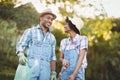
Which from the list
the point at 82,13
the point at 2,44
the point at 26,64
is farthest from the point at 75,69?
the point at 82,13

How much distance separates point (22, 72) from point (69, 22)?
2.94 feet

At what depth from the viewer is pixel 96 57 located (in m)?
12.6

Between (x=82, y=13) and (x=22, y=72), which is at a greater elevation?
Result: (x=82, y=13)

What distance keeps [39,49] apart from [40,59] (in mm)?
113

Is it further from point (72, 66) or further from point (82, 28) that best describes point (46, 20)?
point (82, 28)

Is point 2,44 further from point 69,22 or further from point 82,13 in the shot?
point 69,22

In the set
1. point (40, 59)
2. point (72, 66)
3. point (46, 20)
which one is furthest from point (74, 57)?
point (46, 20)

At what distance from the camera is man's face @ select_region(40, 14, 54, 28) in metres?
4.87

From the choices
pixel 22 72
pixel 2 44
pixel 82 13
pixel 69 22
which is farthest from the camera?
pixel 82 13

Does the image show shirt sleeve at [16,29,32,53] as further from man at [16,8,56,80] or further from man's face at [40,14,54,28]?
man's face at [40,14,54,28]

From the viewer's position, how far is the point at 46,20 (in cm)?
487

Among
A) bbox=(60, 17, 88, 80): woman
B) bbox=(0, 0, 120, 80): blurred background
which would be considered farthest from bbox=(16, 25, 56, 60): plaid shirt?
bbox=(0, 0, 120, 80): blurred background

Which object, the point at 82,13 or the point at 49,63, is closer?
the point at 49,63

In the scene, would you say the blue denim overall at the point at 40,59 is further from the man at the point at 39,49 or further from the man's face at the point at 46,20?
the man's face at the point at 46,20
